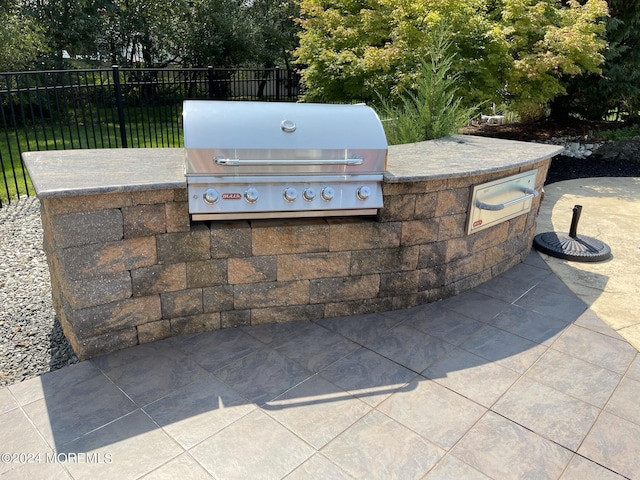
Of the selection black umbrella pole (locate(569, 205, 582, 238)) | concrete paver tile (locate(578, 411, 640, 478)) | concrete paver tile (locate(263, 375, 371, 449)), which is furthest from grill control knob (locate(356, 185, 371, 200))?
black umbrella pole (locate(569, 205, 582, 238))

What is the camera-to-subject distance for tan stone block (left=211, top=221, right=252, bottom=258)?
3.15 metres

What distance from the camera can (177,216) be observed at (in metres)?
3.01

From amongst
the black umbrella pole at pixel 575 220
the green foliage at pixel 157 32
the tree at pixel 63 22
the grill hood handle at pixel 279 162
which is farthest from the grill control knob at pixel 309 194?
the tree at pixel 63 22

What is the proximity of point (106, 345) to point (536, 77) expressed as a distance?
7.11 metres

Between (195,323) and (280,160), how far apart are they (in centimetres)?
124

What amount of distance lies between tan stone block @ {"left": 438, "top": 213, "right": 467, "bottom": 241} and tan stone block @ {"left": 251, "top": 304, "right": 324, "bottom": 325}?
1.05m

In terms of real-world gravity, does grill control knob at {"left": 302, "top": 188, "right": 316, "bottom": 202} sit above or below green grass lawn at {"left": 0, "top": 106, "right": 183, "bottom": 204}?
above

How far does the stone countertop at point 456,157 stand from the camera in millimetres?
3467

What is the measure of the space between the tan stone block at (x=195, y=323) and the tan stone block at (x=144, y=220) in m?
0.65

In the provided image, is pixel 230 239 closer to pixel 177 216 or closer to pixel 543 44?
pixel 177 216

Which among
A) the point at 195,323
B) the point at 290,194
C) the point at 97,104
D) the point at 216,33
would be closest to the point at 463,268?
the point at 290,194

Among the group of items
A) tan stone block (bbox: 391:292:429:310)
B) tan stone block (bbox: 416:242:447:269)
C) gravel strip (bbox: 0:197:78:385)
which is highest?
tan stone block (bbox: 416:242:447:269)

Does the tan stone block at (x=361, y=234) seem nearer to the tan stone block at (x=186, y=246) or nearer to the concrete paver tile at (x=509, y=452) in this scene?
the tan stone block at (x=186, y=246)

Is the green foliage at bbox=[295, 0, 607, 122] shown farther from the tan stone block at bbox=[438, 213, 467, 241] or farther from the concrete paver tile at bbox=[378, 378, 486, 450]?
the concrete paver tile at bbox=[378, 378, 486, 450]
